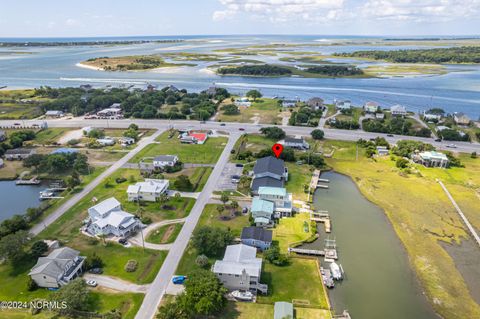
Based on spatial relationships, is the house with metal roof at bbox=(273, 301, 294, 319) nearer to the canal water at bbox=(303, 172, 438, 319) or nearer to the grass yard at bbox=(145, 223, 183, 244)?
the canal water at bbox=(303, 172, 438, 319)

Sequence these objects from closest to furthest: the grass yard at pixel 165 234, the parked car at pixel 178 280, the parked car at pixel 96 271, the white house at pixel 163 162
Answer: the parked car at pixel 178 280, the parked car at pixel 96 271, the grass yard at pixel 165 234, the white house at pixel 163 162

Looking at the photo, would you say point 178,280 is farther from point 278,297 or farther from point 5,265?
point 5,265

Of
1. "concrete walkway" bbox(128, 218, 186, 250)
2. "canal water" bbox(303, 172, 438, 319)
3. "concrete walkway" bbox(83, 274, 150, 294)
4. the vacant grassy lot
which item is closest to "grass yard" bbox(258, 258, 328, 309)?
"canal water" bbox(303, 172, 438, 319)

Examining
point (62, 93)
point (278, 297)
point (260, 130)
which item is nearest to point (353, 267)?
point (278, 297)

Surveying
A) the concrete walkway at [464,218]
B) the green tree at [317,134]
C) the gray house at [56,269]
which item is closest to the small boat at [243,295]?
the gray house at [56,269]

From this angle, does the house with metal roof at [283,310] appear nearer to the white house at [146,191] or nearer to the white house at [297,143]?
the white house at [146,191]

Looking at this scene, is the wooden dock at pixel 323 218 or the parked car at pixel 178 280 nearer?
the parked car at pixel 178 280
